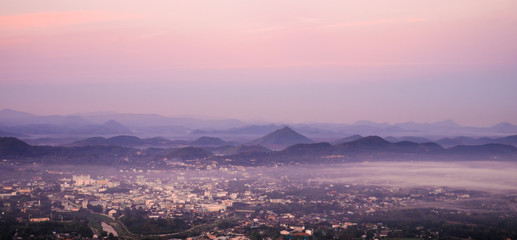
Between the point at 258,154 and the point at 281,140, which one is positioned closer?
the point at 258,154


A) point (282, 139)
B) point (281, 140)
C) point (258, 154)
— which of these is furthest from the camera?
point (282, 139)

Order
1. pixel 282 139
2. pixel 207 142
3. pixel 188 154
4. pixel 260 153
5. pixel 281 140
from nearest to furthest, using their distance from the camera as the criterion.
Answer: pixel 188 154, pixel 260 153, pixel 207 142, pixel 281 140, pixel 282 139

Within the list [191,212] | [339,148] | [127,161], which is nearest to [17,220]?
[191,212]

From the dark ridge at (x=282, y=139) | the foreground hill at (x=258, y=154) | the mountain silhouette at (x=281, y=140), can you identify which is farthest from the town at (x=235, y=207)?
the dark ridge at (x=282, y=139)

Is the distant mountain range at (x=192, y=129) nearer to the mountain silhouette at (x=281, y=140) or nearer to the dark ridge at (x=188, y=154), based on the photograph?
the mountain silhouette at (x=281, y=140)

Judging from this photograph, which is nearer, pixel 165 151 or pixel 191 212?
pixel 191 212

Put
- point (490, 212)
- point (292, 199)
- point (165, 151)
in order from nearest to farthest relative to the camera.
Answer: point (490, 212) → point (292, 199) → point (165, 151)

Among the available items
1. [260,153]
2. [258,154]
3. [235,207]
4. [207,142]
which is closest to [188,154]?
[258,154]

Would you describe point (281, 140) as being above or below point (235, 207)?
above

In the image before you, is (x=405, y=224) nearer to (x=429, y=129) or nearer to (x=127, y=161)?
(x=127, y=161)

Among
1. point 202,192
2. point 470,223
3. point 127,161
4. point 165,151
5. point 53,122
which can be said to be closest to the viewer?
point 470,223

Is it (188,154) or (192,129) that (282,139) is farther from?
(192,129)
